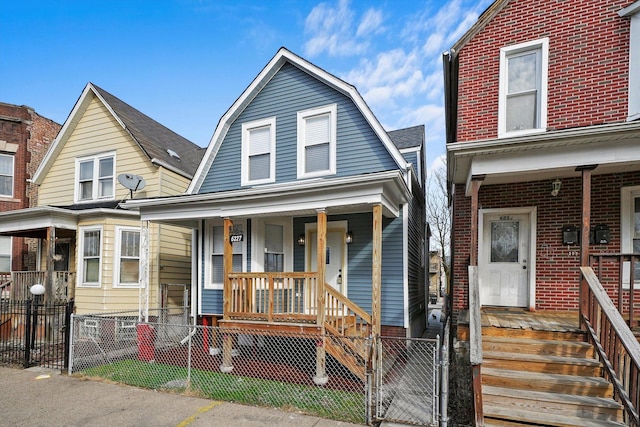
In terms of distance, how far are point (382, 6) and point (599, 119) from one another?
6080mm

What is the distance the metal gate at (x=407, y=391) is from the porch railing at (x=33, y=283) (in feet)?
32.1

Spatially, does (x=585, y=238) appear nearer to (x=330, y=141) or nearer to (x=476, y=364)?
(x=476, y=364)

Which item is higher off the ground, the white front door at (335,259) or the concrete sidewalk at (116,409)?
the white front door at (335,259)

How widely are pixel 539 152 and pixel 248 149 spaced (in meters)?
6.93

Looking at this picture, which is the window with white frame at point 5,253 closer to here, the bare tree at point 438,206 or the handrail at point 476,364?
the handrail at point 476,364

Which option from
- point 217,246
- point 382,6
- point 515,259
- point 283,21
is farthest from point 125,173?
point 515,259

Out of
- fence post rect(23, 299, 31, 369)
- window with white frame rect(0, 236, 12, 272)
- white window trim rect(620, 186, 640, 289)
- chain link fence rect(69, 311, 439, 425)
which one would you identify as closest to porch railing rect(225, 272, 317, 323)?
chain link fence rect(69, 311, 439, 425)

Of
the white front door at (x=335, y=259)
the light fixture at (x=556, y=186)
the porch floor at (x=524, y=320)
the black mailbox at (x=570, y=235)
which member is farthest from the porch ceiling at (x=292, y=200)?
the black mailbox at (x=570, y=235)

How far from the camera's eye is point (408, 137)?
11.1 meters

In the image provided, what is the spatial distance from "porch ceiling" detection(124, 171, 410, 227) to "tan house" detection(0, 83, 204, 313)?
4.51 feet

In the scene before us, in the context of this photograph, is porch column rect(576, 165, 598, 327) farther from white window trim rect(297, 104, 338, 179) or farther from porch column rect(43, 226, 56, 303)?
porch column rect(43, 226, 56, 303)

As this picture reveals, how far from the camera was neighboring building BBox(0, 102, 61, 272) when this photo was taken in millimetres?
13289

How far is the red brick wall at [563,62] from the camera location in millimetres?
6680

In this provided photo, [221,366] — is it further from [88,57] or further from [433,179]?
[433,179]
